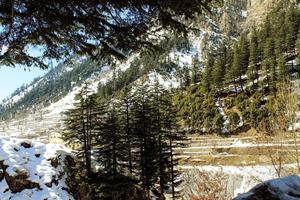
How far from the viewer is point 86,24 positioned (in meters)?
6.38

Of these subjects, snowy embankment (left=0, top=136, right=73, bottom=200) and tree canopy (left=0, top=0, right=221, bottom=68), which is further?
snowy embankment (left=0, top=136, right=73, bottom=200)

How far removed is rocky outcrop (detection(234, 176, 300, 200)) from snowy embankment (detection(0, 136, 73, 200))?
21.0 metres

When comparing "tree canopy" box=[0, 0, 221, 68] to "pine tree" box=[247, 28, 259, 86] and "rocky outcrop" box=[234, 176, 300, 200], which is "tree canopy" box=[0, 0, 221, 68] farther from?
"pine tree" box=[247, 28, 259, 86]

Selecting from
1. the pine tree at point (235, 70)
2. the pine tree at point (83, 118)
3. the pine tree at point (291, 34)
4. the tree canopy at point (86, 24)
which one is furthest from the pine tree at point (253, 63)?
the tree canopy at point (86, 24)

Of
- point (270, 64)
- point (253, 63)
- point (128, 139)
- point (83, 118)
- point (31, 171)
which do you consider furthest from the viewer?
point (253, 63)

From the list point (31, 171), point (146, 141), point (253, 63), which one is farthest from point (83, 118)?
point (253, 63)

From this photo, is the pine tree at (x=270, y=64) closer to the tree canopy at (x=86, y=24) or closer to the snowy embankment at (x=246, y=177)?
the snowy embankment at (x=246, y=177)

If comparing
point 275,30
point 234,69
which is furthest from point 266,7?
point 234,69

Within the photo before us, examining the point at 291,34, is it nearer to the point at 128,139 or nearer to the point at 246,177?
the point at 128,139

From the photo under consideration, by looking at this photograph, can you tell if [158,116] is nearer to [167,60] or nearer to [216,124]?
[216,124]

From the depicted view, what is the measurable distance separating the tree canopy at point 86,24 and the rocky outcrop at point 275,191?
2.66 meters

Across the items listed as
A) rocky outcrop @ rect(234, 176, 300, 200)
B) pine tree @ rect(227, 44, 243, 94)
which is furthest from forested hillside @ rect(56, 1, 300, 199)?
rocky outcrop @ rect(234, 176, 300, 200)

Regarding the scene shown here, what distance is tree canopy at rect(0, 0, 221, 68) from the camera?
588 cm

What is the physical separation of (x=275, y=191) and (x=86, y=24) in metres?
3.85
